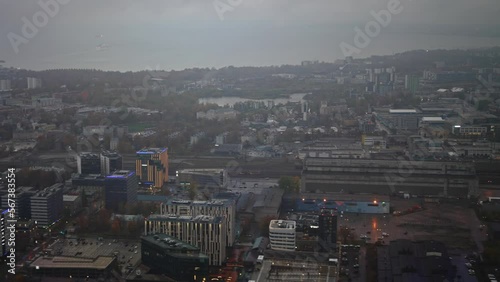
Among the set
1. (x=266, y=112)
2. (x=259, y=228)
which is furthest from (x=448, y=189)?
(x=266, y=112)

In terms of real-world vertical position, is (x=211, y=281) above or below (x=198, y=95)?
below

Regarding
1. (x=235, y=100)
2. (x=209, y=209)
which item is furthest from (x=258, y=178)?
(x=235, y=100)

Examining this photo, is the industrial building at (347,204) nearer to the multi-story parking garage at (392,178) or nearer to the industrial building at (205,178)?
the multi-story parking garage at (392,178)

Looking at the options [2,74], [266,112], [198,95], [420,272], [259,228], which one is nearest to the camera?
[420,272]

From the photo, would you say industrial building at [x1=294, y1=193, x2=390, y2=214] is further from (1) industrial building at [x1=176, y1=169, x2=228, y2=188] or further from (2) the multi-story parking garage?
(1) industrial building at [x1=176, y1=169, x2=228, y2=188]

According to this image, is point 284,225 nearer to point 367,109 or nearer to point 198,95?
point 367,109

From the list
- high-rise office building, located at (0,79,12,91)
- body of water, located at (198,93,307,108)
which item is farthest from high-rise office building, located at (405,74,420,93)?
high-rise office building, located at (0,79,12,91)

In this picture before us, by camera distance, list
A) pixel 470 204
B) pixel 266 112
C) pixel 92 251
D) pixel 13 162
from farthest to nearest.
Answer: pixel 266 112, pixel 13 162, pixel 470 204, pixel 92 251

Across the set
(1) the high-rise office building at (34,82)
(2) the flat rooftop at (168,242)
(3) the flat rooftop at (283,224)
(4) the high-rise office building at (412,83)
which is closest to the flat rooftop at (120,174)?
(2) the flat rooftop at (168,242)
